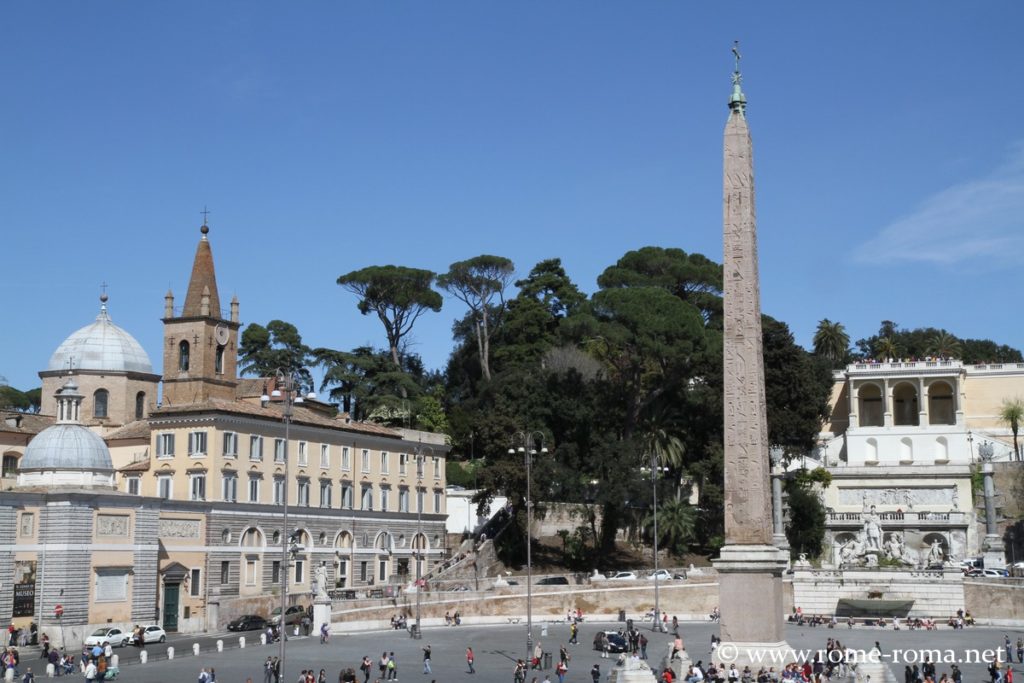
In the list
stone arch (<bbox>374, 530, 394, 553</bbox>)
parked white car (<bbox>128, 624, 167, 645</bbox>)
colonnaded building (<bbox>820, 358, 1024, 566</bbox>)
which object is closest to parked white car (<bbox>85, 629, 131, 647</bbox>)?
parked white car (<bbox>128, 624, 167, 645</bbox>)

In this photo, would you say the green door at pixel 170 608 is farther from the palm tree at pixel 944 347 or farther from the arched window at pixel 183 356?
the palm tree at pixel 944 347

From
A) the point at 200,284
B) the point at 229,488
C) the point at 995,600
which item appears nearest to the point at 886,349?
A: the point at 995,600

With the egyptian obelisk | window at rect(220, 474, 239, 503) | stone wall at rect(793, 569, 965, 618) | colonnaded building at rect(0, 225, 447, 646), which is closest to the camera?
the egyptian obelisk

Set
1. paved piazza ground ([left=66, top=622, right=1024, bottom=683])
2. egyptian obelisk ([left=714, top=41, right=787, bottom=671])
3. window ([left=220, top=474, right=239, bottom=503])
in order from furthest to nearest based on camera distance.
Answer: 1. window ([left=220, top=474, right=239, bottom=503])
2. paved piazza ground ([left=66, top=622, right=1024, bottom=683])
3. egyptian obelisk ([left=714, top=41, right=787, bottom=671])

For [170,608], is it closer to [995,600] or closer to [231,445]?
[231,445]

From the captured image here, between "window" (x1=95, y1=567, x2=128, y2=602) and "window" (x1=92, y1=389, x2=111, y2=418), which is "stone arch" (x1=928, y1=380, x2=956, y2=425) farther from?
"window" (x1=95, y1=567, x2=128, y2=602)

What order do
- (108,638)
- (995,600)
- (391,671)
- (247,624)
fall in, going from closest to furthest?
(391,671) → (108,638) → (247,624) → (995,600)

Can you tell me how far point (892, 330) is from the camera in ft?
318

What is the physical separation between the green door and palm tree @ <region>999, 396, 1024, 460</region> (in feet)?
143

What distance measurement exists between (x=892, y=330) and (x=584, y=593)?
57.4m

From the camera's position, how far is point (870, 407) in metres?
75.1

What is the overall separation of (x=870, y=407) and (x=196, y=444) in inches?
1689

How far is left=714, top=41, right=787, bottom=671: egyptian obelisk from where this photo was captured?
2292 cm

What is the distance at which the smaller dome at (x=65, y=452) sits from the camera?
39625mm
